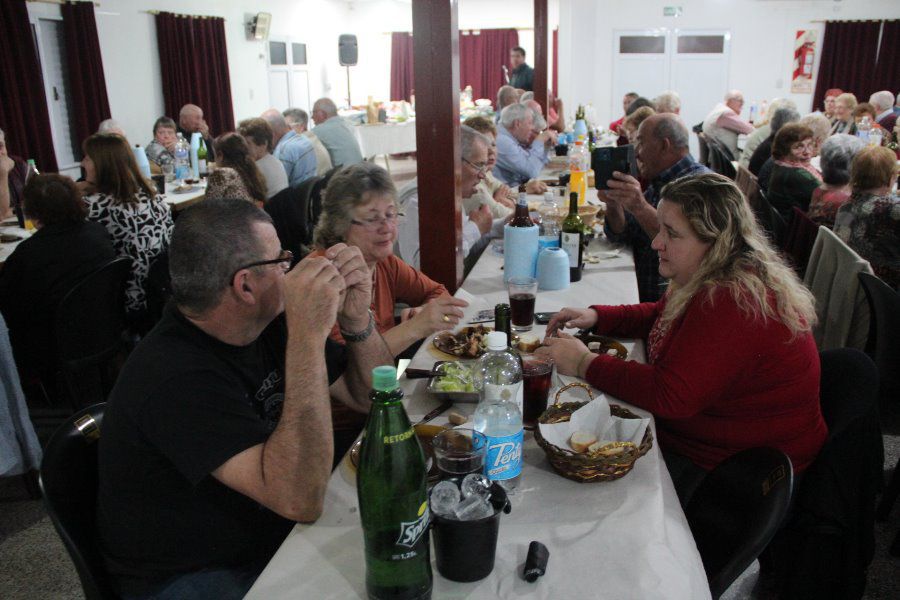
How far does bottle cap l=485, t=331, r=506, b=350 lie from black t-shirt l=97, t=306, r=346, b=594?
0.43 meters

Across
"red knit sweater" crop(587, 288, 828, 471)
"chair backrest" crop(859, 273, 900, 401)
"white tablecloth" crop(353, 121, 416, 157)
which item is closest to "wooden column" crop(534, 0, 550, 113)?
"white tablecloth" crop(353, 121, 416, 157)

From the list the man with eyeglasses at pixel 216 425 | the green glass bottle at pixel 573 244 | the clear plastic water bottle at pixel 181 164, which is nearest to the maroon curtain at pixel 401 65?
the clear plastic water bottle at pixel 181 164

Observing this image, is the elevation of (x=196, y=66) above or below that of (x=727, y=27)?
below

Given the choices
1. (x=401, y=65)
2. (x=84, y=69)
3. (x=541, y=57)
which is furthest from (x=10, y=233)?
(x=401, y=65)

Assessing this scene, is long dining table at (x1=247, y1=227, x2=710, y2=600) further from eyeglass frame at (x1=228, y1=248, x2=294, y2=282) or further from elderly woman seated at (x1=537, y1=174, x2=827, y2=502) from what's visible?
eyeglass frame at (x1=228, y1=248, x2=294, y2=282)

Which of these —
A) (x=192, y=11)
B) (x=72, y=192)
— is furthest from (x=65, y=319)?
(x=192, y=11)

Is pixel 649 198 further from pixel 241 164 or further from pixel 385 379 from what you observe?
pixel 385 379

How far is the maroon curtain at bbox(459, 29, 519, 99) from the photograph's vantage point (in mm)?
13680

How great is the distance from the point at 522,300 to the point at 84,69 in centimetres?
676

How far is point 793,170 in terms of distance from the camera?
4.29 metres

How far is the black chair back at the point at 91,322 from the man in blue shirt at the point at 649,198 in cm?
200

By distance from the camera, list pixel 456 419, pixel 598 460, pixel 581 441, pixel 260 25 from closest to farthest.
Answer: pixel 598 460
pixel 581 441
pixel 456 419
pixel 260 25

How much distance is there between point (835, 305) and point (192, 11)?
8.47 metres

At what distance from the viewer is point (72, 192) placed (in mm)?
2818
